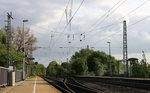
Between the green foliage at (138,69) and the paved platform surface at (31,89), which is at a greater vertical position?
the green foliage at (138,69)

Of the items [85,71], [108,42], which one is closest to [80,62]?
[85,71]

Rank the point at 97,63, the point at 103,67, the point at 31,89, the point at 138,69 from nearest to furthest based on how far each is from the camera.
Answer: the point at 31,89
the point at 138,69
the point at 103,67
the point at 97,63

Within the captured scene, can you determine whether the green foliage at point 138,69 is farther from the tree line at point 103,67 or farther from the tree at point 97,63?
the tree at point 97,63

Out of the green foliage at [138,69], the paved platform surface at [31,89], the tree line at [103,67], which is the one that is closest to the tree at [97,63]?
the tree line at [103,67]

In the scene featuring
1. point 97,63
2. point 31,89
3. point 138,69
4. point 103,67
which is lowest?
point 31,89

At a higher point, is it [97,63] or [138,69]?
[97,63]

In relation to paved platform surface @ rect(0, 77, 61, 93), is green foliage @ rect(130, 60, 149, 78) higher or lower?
higher

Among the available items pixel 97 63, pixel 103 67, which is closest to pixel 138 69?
pixel 103 67

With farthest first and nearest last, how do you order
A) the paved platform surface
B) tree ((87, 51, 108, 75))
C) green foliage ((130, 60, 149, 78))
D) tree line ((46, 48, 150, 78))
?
1. tree ((87, 51, 108, 75))
2. tree line ((46, 48, 150, 78))
3. green foliage ((130, 60, 149, 78))
4. the paved platform surface

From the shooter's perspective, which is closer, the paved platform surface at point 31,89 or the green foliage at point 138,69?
the paved platform surface at point 31,89

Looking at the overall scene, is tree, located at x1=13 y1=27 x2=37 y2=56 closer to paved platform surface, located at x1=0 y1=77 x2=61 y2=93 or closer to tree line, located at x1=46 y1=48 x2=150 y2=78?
tree line, located at x1=46 y1=48 x2=150 y2=78

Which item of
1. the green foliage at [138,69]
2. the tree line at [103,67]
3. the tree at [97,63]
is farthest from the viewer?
the tree at [97,63]

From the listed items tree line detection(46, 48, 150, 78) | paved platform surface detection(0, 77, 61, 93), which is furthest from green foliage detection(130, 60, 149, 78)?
paved platform surface detection(0, 77, 61, 93)

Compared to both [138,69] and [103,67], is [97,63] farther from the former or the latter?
[138,69]
